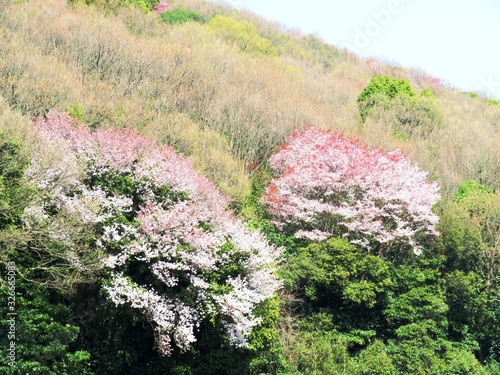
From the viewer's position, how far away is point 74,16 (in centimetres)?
2986

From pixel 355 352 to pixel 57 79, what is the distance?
1390cm

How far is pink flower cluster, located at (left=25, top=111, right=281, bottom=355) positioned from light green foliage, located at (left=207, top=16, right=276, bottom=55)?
88.2ft

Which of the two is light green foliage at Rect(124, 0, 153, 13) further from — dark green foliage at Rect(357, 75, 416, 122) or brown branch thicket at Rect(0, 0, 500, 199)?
dark green foliage at Rect(357, 75, 416, 122)

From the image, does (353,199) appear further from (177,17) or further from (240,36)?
(177,17)

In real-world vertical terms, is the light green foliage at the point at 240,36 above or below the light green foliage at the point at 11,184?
above

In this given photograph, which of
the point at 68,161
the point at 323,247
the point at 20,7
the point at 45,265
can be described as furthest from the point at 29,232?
the point at 20,7

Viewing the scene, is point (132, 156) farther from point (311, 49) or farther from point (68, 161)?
point (311, 49)

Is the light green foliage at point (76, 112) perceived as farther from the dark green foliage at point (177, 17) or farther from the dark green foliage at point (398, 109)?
the dark green foliage at point (177, 17)

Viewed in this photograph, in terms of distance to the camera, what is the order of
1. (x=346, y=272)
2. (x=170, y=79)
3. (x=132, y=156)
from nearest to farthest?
1. (x=132, y=156)
2. (x=346, y=272)
3. (x=170, y=79)

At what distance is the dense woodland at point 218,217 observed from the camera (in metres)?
12.7

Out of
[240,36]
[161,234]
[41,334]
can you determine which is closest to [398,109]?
[240,36]

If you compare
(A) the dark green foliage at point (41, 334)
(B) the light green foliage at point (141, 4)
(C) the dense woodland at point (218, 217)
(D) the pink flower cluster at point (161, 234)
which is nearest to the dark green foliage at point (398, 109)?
(C) the dense woodland at point (218, 217)

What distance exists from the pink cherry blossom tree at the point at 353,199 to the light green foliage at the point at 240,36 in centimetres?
2163

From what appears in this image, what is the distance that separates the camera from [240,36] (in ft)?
138
